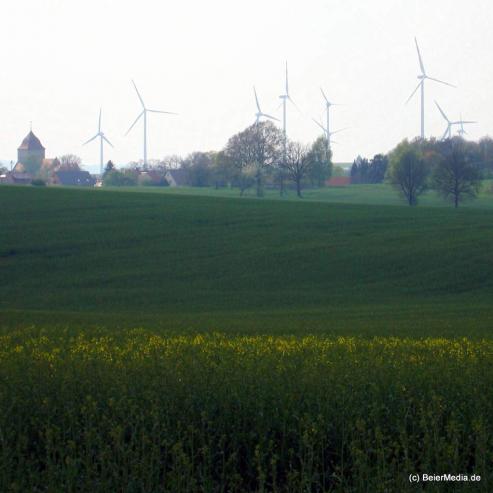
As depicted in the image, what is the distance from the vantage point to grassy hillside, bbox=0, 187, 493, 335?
25328mm

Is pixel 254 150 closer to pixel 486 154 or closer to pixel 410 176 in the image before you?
pixel 410 176

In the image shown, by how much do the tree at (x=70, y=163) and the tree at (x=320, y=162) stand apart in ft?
188

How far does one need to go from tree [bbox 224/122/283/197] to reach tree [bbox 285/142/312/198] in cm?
151

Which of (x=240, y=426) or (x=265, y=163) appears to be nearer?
(x=240, y=426)

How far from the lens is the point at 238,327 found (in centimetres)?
2084

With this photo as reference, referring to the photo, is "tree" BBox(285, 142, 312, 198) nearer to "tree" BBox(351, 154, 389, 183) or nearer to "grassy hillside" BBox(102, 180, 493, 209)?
"grassy hillside" BBox(102, 180, 493, 209)

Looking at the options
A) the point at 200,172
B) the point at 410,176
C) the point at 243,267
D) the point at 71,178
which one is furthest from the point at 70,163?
the point at 243,267

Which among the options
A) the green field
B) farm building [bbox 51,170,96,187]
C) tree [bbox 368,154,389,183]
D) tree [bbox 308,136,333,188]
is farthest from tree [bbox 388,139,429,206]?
farm building [bbox 51,170,96,187]

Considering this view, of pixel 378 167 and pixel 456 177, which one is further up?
pixel 378 167

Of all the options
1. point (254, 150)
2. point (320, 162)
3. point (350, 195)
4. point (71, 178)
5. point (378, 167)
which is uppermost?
point (254, 150)

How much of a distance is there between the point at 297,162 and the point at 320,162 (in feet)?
→ 48.0

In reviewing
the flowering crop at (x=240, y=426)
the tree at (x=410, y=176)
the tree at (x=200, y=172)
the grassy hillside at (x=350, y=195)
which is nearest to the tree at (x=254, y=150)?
the grassy hillside at (x=350, y=195)

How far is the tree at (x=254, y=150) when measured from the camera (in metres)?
107

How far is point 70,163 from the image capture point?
17675cm
